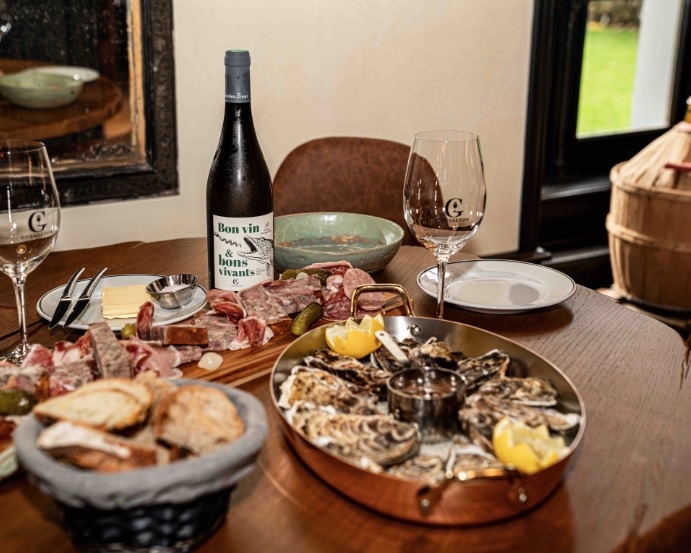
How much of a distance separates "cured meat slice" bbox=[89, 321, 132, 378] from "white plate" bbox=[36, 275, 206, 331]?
7.3 inches

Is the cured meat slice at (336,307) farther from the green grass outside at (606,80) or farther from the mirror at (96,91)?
the green grass outside at (606,80)

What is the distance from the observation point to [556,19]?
3414 millimetres

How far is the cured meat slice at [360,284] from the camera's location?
→ 4.28 feet

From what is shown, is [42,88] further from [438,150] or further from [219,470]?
[219,470]

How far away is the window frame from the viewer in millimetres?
3312

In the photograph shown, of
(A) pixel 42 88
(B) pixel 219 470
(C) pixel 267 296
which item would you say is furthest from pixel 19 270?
(A) pixel 42 88

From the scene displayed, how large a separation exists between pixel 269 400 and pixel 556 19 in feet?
9.32

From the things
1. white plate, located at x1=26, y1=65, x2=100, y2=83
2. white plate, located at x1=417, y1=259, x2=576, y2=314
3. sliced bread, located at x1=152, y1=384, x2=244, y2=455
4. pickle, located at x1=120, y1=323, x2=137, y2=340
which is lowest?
white plate, located at x1=417, y1=259, x2=576, y2=314

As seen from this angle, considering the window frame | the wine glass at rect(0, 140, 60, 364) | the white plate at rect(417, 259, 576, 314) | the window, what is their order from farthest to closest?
the window, the window frame, the white plate at rect(417, 259, 576, 314), the wine glass at rect(0, 140, 60, 364)

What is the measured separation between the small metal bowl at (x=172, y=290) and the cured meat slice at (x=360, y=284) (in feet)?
0.82

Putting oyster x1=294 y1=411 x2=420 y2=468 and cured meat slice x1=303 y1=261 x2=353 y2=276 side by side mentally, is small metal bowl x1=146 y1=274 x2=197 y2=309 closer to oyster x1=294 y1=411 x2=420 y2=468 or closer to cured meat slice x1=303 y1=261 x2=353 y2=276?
cured meat slice x1=303 y1=261 x2=353 y2=276

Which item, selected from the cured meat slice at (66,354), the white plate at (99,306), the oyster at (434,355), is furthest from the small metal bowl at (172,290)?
the oyster at (434,355)

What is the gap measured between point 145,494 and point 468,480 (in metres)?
0.28

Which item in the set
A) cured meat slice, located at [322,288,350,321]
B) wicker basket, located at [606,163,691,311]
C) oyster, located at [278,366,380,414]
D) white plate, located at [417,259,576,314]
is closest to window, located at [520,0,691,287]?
wicker basket, located at [606,163,691,311]
